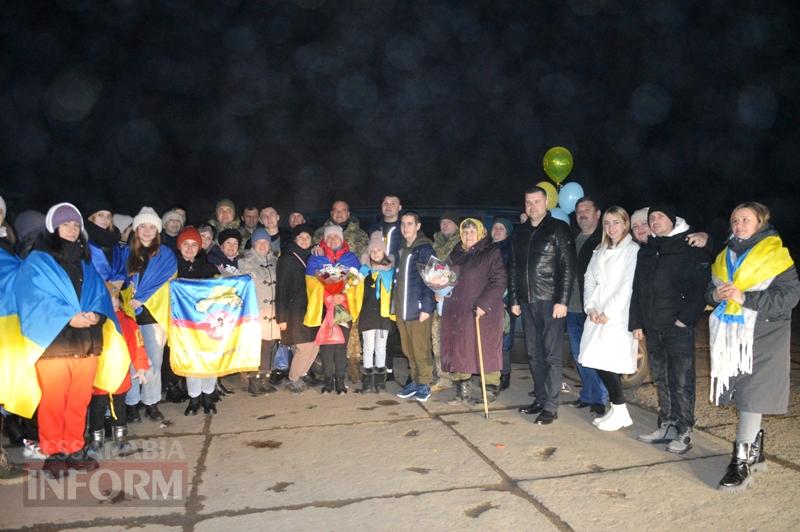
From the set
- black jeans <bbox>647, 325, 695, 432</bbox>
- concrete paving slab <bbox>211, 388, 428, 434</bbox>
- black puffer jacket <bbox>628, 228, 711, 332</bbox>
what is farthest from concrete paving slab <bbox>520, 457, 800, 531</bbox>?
concrete paving slab <bbox>211, 388, 428, 434</bbox>

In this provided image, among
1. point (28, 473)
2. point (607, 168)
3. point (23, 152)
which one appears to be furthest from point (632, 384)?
point (23, 152)

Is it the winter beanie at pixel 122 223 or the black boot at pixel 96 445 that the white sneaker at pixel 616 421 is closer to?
the black boot at pixel 96 445

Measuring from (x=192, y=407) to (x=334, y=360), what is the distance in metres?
1.49

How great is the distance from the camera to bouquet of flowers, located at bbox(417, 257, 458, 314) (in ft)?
18.5

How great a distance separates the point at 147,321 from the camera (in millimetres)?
5141

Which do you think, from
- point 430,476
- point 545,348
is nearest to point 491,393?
point 545,348

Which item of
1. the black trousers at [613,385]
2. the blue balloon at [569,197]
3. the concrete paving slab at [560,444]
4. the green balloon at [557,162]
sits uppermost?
the green balloon at [557,162]

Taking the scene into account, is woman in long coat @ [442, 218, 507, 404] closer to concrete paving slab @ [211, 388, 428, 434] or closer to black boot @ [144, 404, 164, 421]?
concrete paving slab @ [211, 388, 428, 434]

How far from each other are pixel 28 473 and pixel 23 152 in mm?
20275

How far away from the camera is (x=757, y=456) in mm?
3859

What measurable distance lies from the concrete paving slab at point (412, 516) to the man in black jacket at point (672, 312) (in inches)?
64.1

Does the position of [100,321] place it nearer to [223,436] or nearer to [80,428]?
[80,428]

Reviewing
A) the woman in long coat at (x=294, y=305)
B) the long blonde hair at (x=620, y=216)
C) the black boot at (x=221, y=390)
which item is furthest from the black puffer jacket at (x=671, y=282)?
the black boot at (x=221, y=390)

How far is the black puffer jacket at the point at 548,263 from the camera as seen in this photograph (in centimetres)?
512
